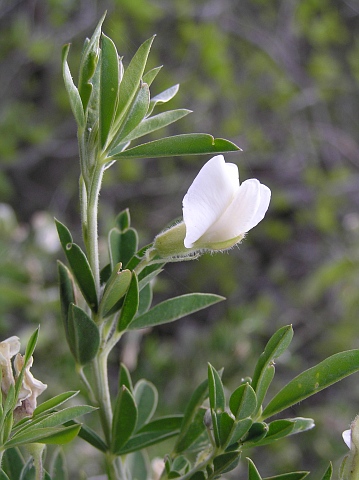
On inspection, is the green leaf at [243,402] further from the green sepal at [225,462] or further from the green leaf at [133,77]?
the green leaf at [133,77]

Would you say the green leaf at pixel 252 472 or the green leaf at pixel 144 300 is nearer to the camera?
the green leaf at pixel 252 472

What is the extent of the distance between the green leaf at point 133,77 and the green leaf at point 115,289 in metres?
0.11

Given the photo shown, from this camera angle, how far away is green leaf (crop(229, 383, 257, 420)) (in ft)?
1.11

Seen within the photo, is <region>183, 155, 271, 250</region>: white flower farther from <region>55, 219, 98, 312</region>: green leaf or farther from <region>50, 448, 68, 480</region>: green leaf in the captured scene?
<region>50, 448, 68, 480</region>: green leaf

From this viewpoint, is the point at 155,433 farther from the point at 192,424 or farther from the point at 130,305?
the point at 130,305

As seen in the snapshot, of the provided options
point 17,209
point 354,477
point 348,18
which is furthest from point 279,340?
point 348,18

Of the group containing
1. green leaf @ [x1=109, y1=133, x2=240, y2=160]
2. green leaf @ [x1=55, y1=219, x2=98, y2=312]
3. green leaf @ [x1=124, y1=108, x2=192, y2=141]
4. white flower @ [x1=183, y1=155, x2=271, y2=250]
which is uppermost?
green leaf @ [x1=124, y1=108, x2=192, y2=141]

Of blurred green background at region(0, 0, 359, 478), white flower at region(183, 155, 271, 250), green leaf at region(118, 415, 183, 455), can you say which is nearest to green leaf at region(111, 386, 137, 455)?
green leaf at region(118, 415, 183, 455)

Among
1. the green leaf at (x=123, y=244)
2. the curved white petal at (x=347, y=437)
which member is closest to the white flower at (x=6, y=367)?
the green leaf at (x=123, y=244)

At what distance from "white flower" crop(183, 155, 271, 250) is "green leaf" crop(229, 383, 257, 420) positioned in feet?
0.32

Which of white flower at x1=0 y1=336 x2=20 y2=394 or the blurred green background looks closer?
white flower at x1=0 y1=336 x2=20 y2=394

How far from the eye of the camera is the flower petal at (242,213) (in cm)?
36

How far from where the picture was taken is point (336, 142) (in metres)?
2.36

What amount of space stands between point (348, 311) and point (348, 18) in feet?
6.13
